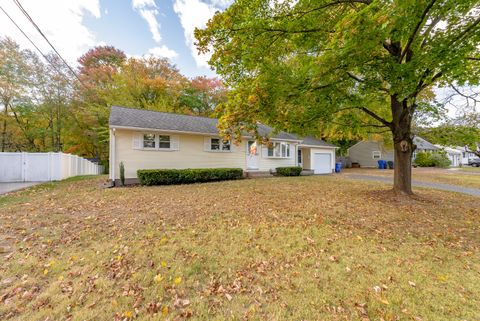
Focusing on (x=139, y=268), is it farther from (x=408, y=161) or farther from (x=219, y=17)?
(x=408, y=161)

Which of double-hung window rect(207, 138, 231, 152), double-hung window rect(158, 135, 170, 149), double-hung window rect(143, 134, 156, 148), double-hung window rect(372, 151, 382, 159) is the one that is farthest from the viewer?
double-hung window rect(372, 151, 382, 159)

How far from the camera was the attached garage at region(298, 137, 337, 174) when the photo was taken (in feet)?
64.9

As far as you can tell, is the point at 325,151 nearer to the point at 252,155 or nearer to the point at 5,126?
the point at 252,155

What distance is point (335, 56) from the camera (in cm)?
500

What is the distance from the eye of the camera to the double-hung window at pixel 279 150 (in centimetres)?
1636

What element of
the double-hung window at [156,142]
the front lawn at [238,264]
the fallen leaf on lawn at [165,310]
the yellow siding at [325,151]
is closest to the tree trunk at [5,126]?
the double-hung window at [156,142]

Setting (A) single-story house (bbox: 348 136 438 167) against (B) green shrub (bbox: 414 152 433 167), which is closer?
(B) green shrub (bbox: 414 152 433 167)

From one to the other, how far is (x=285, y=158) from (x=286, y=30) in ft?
39.1

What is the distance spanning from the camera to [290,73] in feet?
22.5

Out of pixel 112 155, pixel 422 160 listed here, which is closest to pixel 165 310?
pixel 112 155

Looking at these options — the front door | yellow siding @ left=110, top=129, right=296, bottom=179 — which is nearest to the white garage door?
yellow siding @ left=110, top=129, right=296, bottom=179

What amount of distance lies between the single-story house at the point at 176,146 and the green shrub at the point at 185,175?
972 mm

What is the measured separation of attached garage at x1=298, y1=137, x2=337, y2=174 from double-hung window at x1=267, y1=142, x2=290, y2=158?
251cm

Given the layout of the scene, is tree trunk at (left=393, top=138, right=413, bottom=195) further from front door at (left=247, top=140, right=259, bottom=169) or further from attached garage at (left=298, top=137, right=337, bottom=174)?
attached garage at (left=298, top=137, right=337, bottom=174)
